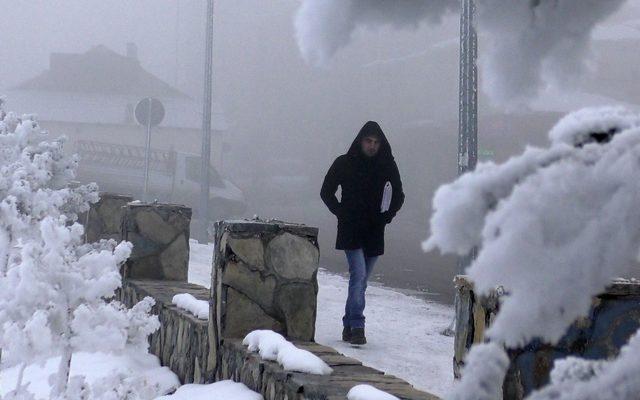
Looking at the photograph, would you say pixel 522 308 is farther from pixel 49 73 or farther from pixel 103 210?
pixel 49 73

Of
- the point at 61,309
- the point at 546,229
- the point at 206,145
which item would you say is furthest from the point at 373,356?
the point at 206,145

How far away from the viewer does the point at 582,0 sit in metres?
1.60

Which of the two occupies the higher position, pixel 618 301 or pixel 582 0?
pixel 582 0

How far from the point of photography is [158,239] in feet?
25.1

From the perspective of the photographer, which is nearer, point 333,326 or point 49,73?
point 333,326

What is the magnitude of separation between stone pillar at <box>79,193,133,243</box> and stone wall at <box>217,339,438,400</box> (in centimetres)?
629

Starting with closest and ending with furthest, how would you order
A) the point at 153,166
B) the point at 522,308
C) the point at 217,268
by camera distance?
the point at 522,308, the point at 217,268, the point at 153,166

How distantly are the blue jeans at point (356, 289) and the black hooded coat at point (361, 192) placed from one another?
3.6 inches

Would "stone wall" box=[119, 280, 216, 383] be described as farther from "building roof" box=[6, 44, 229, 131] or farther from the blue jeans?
"building roof" box=[6, 44, 229, 131]

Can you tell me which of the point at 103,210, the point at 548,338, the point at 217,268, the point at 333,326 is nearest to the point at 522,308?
the point at 548,338

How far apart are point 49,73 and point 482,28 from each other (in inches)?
2097

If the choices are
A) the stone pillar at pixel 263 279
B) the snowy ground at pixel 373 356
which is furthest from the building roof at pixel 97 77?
the stone pillar at pixel 263 279

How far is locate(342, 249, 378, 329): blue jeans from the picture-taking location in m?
6.37

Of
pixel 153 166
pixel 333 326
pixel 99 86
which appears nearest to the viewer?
pixel 333 326
